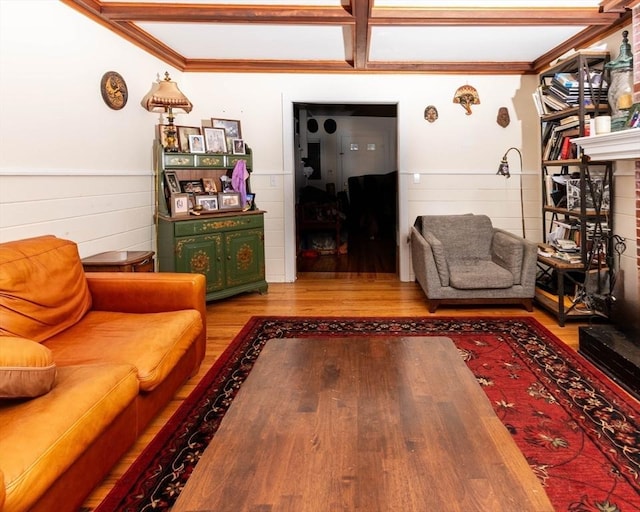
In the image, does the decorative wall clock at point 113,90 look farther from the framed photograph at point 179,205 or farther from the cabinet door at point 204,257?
the cabinet door at point 204,257

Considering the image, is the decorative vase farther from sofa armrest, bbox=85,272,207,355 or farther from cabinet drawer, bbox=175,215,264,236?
cabinet drawer, bbox=175,215,264,236

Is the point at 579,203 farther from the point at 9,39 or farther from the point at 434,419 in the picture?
the point at 9,39

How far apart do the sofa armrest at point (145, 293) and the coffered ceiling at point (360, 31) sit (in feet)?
6.29

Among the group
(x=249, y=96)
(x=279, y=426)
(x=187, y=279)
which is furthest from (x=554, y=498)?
(x=249, y=96)

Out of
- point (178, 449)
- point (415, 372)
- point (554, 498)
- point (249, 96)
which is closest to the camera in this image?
point (554, 498)

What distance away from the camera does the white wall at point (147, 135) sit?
2.80 metres

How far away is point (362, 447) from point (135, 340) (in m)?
1.30

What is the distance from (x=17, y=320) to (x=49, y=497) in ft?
3.04

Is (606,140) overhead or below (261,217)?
overhead

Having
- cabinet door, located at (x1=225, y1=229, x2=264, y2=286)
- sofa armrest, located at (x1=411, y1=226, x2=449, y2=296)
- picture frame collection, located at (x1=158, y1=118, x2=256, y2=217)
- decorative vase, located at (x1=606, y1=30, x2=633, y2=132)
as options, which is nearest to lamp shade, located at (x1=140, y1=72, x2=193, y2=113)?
picture frame collection, located at (x1=158, y1=118, x2=256, y2=217)

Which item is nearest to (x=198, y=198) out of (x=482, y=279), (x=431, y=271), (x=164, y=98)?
(x=164, y=98)

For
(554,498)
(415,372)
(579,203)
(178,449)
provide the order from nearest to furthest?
1. (554,498)
2. (415,372)
3. (178,449)
4. (579,203)

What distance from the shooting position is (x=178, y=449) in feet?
6.90

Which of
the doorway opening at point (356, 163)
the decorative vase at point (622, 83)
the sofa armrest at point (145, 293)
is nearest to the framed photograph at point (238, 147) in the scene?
the sofa armrest at point (145, 293)
